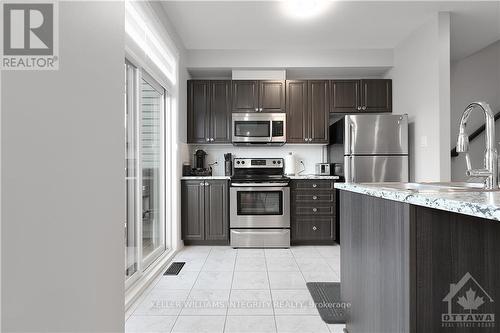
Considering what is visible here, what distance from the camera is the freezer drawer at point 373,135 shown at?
12.0ft

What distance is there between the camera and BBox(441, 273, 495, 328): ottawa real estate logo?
106cm

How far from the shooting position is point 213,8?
10.1 feet

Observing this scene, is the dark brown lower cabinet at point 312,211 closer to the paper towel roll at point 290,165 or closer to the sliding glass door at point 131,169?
the paper towel roll at point 290,165

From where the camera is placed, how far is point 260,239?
3.80 m

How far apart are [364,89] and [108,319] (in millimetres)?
4116

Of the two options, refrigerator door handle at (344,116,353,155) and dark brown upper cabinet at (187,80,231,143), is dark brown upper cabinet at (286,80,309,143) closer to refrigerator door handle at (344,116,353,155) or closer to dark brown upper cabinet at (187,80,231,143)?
refrigerator door handle at (344,116,353,155)

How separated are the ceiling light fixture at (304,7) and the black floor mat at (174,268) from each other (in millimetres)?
2929

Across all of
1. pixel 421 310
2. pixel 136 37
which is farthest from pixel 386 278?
pixel 136 37

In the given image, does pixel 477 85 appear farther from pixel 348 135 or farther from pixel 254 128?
pixel 254 128

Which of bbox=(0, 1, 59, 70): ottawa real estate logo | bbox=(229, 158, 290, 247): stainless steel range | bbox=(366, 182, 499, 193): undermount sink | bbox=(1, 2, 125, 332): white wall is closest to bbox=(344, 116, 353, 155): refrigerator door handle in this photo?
bbox=(229, 158, 290, 247): stainless steel range

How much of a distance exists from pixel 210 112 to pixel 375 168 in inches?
92.1

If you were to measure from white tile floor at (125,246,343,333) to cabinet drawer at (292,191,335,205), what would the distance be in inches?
27.5

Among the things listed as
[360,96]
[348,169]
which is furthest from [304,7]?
[348,169]

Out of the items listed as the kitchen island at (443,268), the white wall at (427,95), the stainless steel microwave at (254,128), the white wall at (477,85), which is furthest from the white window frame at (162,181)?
the white wall at (477,85)
